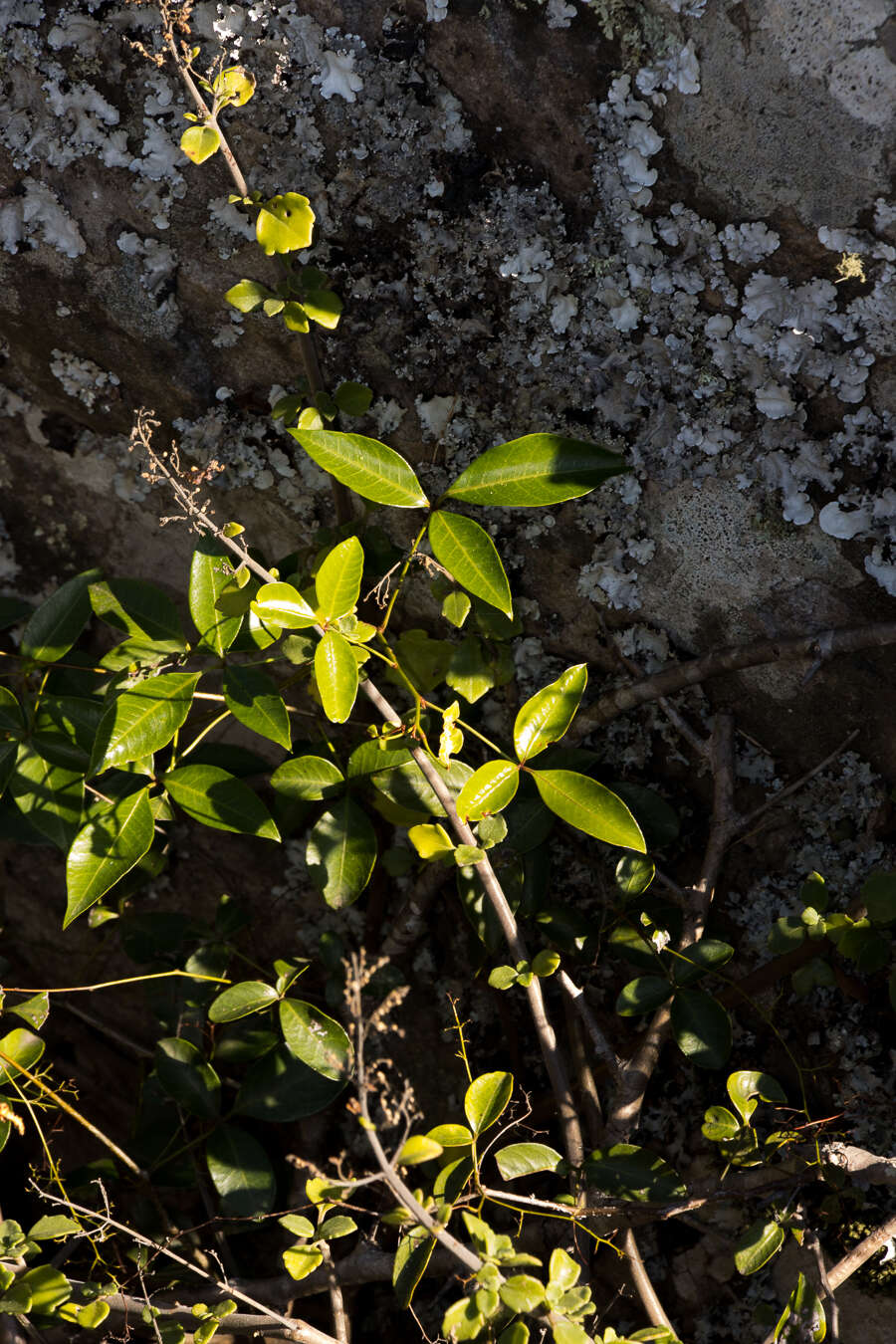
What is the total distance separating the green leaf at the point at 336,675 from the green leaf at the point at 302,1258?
2.02ft

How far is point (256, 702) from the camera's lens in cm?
126

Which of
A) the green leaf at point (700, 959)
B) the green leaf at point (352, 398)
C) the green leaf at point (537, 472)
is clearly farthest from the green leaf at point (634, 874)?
the green leaf at point (352, 398)

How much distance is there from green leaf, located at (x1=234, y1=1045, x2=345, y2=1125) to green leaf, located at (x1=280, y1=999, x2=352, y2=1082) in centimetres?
7

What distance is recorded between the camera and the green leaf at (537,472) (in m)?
1.16

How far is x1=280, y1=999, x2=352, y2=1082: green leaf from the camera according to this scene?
1.37m

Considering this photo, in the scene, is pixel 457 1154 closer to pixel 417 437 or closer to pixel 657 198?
pixel 417 437

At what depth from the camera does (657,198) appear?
1.33 meters

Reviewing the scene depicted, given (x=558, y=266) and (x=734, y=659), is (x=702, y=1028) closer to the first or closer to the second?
(x=734, y=659)

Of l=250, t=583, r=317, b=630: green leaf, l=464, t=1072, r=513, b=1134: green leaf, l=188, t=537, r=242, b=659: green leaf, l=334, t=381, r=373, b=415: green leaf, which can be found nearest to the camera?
l=250, t=583, r=317, b=630: green leaf

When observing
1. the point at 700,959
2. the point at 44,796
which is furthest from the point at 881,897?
the point at 44,796

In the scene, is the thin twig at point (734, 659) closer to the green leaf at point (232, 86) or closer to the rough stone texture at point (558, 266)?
the rough stone texture at point (558, 266)

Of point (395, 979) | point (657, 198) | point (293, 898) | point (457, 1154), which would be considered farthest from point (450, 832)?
point (657, 198)

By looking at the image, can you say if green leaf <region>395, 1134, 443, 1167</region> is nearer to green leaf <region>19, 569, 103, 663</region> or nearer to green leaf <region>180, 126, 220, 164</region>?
green leaf <region>19, 569, 103, 663</region>

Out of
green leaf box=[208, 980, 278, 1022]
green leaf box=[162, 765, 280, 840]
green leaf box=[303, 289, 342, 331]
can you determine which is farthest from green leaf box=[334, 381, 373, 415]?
green leaf box=[208, 980, 278, 1022]
